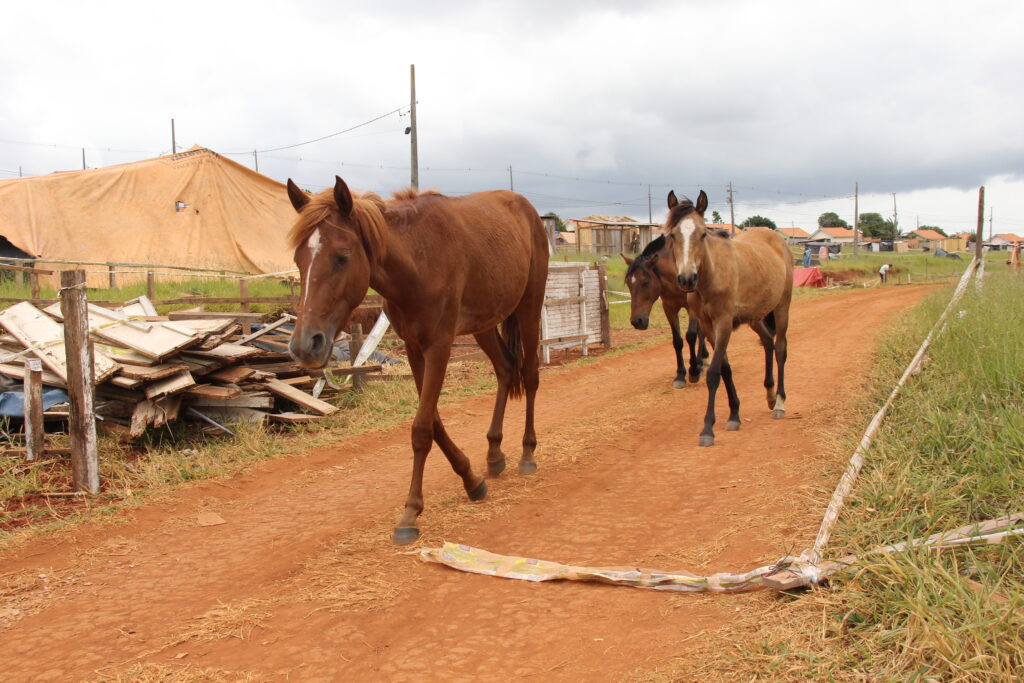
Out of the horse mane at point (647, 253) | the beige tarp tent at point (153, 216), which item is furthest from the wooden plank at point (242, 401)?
the beige tarp tent at point (153, 216)

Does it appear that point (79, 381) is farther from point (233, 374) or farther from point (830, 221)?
A: point (830, 221)

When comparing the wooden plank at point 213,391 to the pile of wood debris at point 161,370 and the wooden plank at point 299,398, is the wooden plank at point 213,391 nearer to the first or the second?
the pile of wood debris at point 161,370

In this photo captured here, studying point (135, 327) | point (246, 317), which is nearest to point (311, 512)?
point (135, 327)

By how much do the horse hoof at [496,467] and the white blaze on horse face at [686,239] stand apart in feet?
8.31

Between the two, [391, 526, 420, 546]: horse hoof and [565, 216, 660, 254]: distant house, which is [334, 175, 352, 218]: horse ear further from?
[565, 216, 660, 254]: distant house

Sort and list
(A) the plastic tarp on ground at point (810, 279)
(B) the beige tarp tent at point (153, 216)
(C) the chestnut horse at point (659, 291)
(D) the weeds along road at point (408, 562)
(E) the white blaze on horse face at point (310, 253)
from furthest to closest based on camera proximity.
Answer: (A) the plastic tarp on ground at point (810, 279), (B) the beige tarp tent at point (153, 216), (C) the chestnut horse at point (659, 291), (E) the white blaze on horse face at point (310, 253), (D) the weeds along road at point (408, 562)

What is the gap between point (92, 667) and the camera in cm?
298

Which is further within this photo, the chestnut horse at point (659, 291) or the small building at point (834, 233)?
the small building at point (834, 233)

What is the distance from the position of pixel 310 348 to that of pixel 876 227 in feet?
364

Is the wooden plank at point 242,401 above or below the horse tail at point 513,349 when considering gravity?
below

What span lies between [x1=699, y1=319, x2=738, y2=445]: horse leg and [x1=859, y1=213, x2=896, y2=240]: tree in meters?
99.3

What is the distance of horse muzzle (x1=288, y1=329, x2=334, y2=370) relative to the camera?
3.67 meters

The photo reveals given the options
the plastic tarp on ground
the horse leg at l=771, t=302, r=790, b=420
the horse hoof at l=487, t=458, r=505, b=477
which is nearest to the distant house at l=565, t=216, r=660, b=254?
the plastic tarp on ground

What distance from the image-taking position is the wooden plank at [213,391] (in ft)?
23.2
